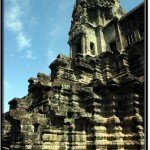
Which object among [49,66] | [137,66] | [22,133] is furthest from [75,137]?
[137,66]

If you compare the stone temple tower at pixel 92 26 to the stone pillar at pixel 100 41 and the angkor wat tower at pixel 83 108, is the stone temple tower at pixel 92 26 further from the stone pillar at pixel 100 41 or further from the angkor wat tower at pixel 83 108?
the angkor wat tower at pixel 83 108

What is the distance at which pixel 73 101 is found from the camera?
12.1 m

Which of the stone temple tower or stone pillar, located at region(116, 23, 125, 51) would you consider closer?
stone pillar, located at region(116, 23, 125, 51)

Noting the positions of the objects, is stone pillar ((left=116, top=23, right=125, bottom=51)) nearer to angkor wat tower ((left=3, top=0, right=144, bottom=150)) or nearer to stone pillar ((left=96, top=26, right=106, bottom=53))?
stone pillar ((left=96, top=26, right=106, bottom=53))

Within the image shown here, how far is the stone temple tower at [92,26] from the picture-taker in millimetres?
21516

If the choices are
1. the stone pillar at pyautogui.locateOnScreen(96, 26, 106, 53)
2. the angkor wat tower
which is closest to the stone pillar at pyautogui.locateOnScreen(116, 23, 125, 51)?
the stone pillar at pyautogui.locateOnScreen(96, 26, 106, 53)

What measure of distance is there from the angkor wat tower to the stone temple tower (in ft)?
17.4

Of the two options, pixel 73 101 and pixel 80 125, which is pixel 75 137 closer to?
pixel 80 125

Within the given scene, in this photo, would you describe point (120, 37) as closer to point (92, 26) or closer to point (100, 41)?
point (100, 41)

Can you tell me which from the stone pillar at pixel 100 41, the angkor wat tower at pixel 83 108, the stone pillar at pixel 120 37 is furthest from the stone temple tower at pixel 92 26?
the angkor wat tower at pixel 83 108

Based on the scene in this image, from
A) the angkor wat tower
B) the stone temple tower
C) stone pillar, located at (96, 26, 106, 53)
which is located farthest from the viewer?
stone pillar, located at (96, 26, 106, 53)

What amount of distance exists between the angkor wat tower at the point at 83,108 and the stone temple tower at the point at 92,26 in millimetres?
5312

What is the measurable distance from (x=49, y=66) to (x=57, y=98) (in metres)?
4.11

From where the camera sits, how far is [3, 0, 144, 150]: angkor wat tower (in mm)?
9789
